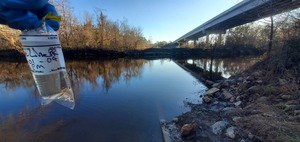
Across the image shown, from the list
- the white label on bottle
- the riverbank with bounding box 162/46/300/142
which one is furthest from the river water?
the white label on bottle

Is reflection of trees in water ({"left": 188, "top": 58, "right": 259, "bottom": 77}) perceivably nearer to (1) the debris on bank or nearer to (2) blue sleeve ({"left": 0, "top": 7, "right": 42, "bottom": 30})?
(1) the debris on bank

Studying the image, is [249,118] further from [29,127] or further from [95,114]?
[29,127]

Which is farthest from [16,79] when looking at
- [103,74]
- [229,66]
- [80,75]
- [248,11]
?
[248,11]

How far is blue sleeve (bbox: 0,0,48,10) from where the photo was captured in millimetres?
931

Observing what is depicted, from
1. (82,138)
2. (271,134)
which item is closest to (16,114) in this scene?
(82,138)

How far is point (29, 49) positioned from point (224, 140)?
3.64 meters

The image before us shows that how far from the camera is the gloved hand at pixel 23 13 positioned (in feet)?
3.13

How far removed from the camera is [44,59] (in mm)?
1166

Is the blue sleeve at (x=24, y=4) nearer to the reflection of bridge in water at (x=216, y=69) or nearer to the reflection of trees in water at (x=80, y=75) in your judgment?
the reflection of trees in water at (x=80, y=75)

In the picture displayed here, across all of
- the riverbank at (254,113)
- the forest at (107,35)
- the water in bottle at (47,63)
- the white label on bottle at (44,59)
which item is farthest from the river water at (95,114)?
the forest at (107,35)

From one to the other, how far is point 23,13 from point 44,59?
1.02 ft

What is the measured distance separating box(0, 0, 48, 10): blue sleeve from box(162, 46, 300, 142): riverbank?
341cm

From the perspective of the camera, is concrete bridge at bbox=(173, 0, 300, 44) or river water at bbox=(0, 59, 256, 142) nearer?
river water at bbox=(0, 59, 256, 142)

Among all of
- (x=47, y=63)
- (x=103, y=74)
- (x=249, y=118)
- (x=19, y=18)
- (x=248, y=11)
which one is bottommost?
(x=249, y=118)
